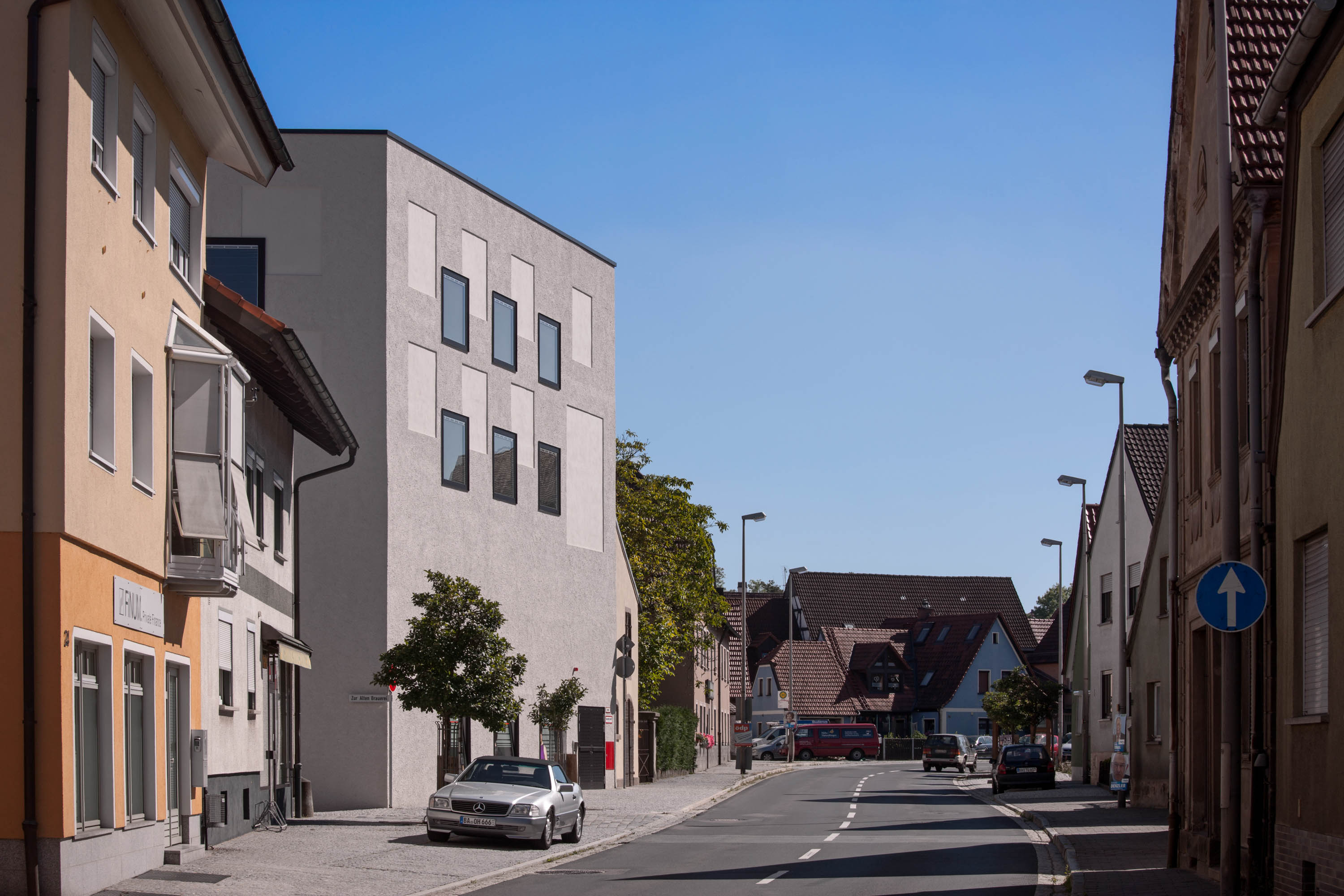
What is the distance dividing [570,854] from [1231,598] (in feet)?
42.7

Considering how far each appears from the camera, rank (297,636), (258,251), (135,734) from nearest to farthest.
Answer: (135,734), (297,636), (258,251)

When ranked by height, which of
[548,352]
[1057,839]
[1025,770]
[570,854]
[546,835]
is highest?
[548,352]

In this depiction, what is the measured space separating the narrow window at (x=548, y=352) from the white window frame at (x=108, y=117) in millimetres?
24462

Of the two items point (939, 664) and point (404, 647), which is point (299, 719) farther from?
point (939, 664)

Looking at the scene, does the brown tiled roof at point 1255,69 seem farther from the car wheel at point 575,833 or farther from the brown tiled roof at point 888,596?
the brown tiled roof at point 888,596

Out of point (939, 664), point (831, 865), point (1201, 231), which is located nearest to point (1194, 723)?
point (831, 865)

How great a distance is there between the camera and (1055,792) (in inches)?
1759

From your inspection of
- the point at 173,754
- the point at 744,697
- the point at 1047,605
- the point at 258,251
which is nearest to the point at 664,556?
the point at 744,697

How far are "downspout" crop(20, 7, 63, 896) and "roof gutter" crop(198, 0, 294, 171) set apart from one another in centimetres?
293

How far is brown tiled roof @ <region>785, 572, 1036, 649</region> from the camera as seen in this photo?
12112 centimetres

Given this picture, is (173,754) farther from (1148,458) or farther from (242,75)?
A: (1148,458)

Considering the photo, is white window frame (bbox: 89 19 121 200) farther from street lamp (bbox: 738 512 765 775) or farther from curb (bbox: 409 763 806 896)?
street lamp (bbox: 738 512 765 775)

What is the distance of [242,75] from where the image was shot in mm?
18359

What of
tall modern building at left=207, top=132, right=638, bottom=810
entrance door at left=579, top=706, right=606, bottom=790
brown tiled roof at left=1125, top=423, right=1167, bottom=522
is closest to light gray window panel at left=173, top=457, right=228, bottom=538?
tall modern building at left=207, top=132, right=638, bottom=810
